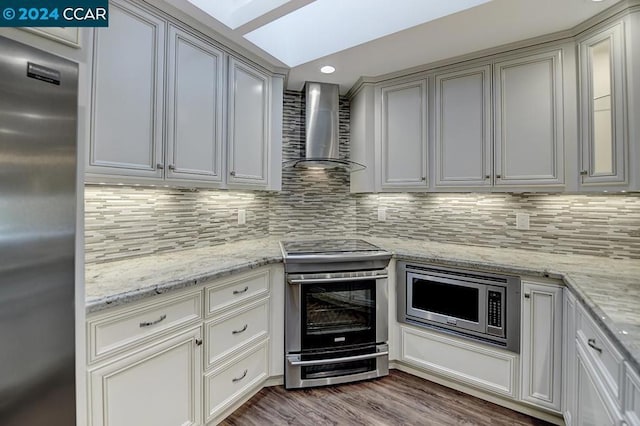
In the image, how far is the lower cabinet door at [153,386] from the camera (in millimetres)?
1195

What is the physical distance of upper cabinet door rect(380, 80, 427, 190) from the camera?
2.50 metres

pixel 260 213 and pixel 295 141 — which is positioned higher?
pixel 295 141

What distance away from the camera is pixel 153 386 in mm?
1383

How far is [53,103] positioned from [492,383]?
8.42ft

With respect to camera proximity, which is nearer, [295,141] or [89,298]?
[89,298]

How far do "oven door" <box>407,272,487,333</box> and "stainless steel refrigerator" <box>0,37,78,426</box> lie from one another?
1.93m

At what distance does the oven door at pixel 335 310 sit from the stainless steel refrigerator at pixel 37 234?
1.27 m

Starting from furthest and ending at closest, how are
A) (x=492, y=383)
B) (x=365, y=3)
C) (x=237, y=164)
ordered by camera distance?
(x=237, y=164) < (x=365, y=3) < (x=492, y=383)

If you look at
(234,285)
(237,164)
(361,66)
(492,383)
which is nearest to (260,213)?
(237,164)

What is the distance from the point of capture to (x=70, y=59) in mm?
1001

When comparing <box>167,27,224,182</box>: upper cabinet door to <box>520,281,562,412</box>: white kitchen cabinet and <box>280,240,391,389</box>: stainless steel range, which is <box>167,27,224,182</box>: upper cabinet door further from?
<box>520,281,562,412</box>: white kitchen cabinet

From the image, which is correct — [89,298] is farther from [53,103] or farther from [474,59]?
[474,59]

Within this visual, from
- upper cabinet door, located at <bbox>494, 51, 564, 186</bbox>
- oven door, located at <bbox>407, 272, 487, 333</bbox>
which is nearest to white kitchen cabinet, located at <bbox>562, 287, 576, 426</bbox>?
oven door, located at <bbox>407, 272, 487, 333</bbox>

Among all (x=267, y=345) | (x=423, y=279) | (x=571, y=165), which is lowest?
(x=267, y=345)
